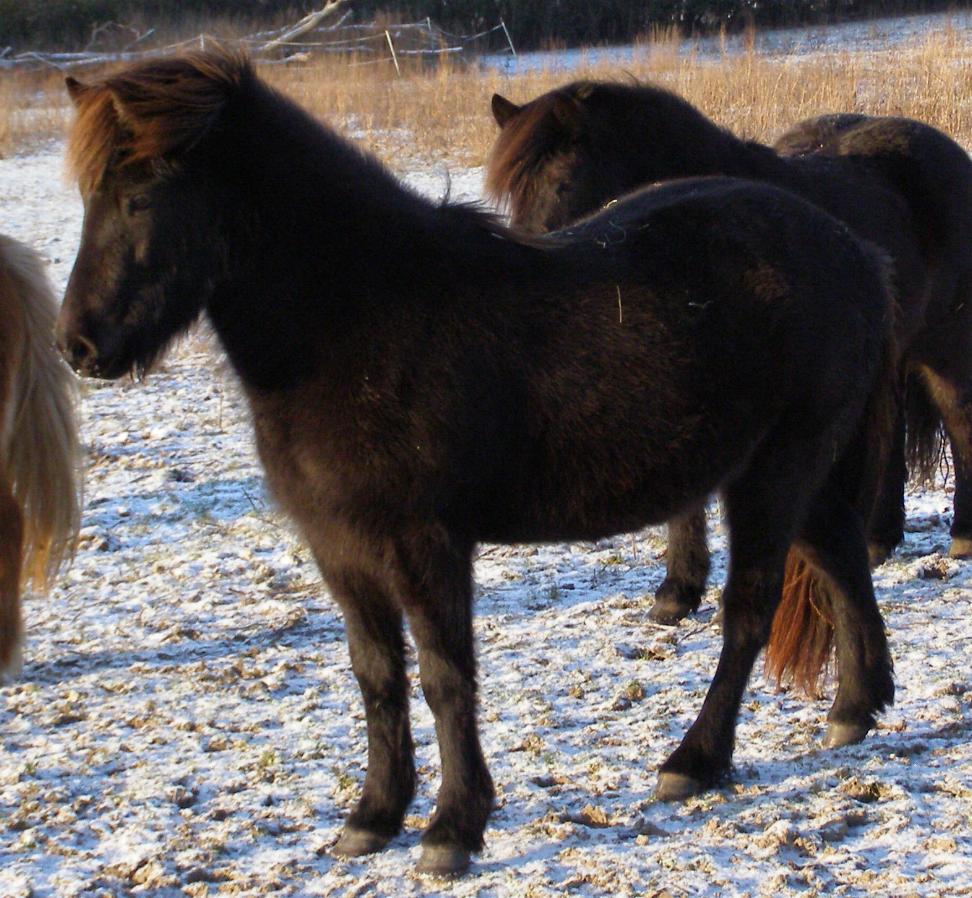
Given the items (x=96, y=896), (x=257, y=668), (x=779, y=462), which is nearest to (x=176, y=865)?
(x=96, y=896)

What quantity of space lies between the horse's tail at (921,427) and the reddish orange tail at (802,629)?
2199 millimetres

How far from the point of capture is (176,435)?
22.2 feet

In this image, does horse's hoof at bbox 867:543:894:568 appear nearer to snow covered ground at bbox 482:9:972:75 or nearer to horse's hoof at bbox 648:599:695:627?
horse's hoof at bbox 648:599:695:627

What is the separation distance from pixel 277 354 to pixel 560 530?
847mm

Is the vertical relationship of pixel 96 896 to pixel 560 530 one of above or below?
below

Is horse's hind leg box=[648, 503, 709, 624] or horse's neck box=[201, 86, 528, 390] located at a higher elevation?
horse's neck box=[201, 86, 528, 390]

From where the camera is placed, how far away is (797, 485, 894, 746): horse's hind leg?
11.5 feet

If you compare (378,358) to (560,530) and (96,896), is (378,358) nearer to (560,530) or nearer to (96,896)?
(560,530)

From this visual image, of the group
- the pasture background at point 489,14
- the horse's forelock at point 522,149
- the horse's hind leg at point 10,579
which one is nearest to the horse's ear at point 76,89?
the horse's hind leg at point 10,579

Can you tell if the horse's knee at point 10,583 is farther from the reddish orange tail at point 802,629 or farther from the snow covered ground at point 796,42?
the snow covered ground at point 796,42

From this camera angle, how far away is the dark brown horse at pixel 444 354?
264 cm

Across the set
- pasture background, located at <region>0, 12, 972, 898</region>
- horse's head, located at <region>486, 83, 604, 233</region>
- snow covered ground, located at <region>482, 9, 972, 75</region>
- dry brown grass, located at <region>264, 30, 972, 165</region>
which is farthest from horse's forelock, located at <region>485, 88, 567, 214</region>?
snow covered ground, located at <region>482, 9, 972, 75</region>

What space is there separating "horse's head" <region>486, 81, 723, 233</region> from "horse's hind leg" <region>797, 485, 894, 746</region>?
5.47ft

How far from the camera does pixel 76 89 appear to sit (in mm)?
2725
